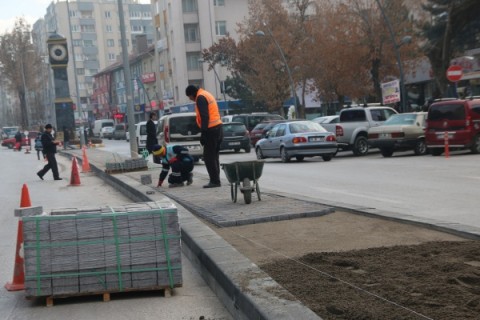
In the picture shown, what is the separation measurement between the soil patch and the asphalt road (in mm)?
1743

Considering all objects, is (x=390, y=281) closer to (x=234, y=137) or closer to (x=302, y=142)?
(x=302, y=142)

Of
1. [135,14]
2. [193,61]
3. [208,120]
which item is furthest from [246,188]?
[135,14]

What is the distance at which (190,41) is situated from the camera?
246 ft

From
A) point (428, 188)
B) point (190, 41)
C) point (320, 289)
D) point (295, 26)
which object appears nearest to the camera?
point (320, 289)

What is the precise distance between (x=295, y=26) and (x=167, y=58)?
1190 inches

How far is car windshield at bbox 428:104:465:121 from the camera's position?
73.8 feet

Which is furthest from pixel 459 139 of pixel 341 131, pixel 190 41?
pixel 190 41

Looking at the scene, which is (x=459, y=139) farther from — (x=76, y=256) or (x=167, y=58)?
(x=167, y=58)

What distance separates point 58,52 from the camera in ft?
189

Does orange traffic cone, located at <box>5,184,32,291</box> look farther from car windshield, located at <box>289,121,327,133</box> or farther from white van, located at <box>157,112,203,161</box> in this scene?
car windshield, located at <box>289,121,327,133</box>

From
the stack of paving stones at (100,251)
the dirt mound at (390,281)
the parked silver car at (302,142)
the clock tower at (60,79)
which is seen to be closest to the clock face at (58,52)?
the clock tower at (60,79)

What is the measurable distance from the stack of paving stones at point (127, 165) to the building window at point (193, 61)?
54.1 m

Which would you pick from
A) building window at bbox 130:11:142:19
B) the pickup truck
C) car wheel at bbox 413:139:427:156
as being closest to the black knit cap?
car wheel at bbox 413:139:427:156

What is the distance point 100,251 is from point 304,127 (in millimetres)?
19992
